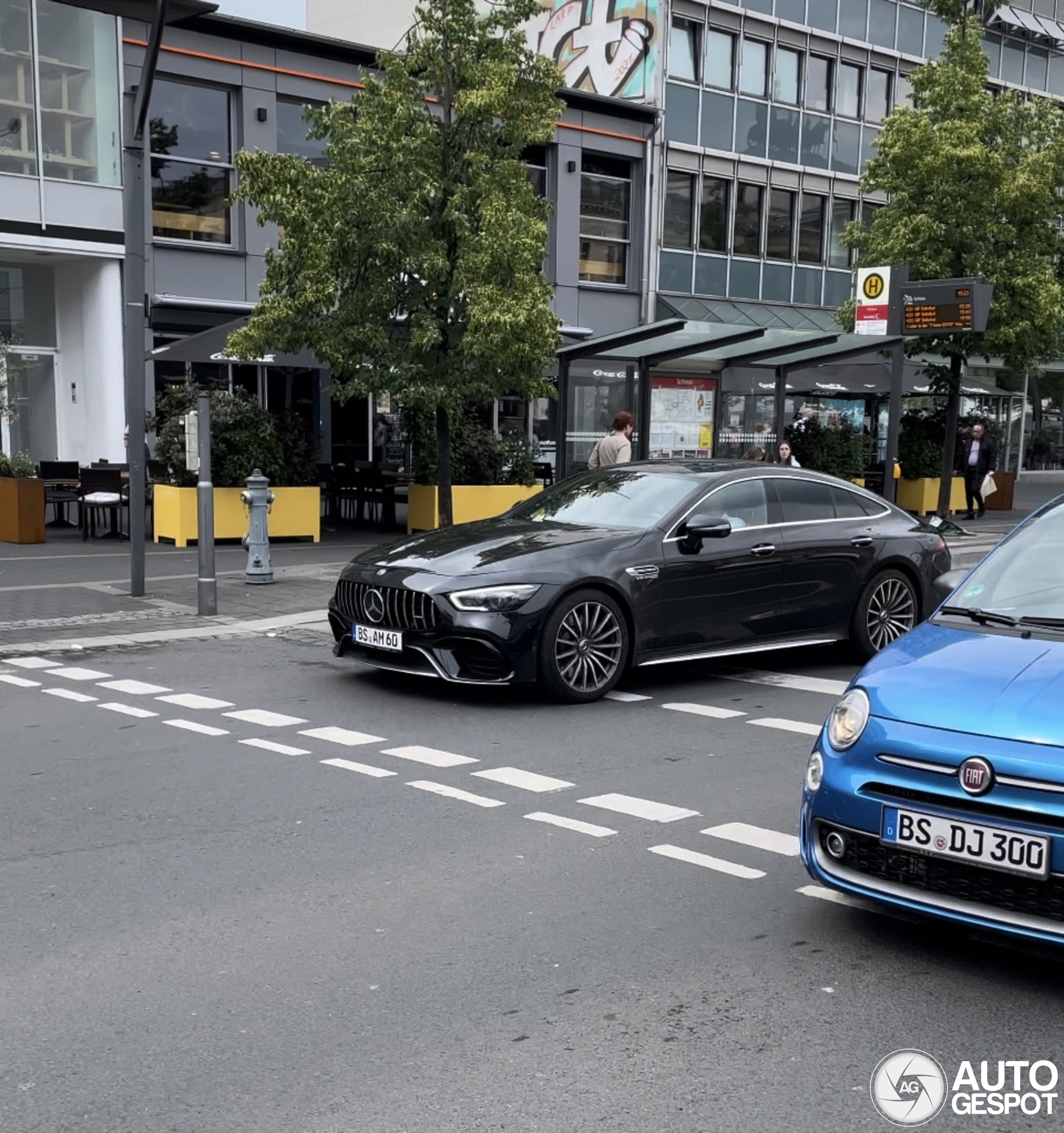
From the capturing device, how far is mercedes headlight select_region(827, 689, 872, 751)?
15.0 feet

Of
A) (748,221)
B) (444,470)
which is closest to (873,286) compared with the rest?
(444,470)

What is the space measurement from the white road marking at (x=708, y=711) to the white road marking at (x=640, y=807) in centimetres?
205

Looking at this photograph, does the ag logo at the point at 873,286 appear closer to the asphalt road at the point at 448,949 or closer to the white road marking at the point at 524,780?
the asphalt road at the point at 448,949

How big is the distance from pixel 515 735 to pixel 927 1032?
13.3 feet

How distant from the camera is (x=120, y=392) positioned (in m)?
23.5

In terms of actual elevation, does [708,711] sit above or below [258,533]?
below

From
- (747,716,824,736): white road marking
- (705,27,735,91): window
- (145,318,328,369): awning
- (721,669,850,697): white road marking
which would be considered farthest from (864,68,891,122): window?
(747,716,824,736): white road marking

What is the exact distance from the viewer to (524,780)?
6859 mm

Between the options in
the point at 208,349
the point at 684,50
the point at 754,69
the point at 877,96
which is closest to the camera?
the point at 208,349

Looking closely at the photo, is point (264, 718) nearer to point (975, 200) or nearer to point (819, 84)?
point (975, 200)

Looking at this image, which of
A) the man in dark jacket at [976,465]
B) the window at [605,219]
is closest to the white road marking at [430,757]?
the man in dark jacket at [976,465]

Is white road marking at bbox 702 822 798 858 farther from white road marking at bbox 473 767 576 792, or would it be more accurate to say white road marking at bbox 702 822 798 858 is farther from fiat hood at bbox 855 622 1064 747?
fiat hood at bbox 855 622 1064 747

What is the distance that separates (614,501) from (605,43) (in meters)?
24.8

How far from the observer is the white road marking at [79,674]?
963cm
